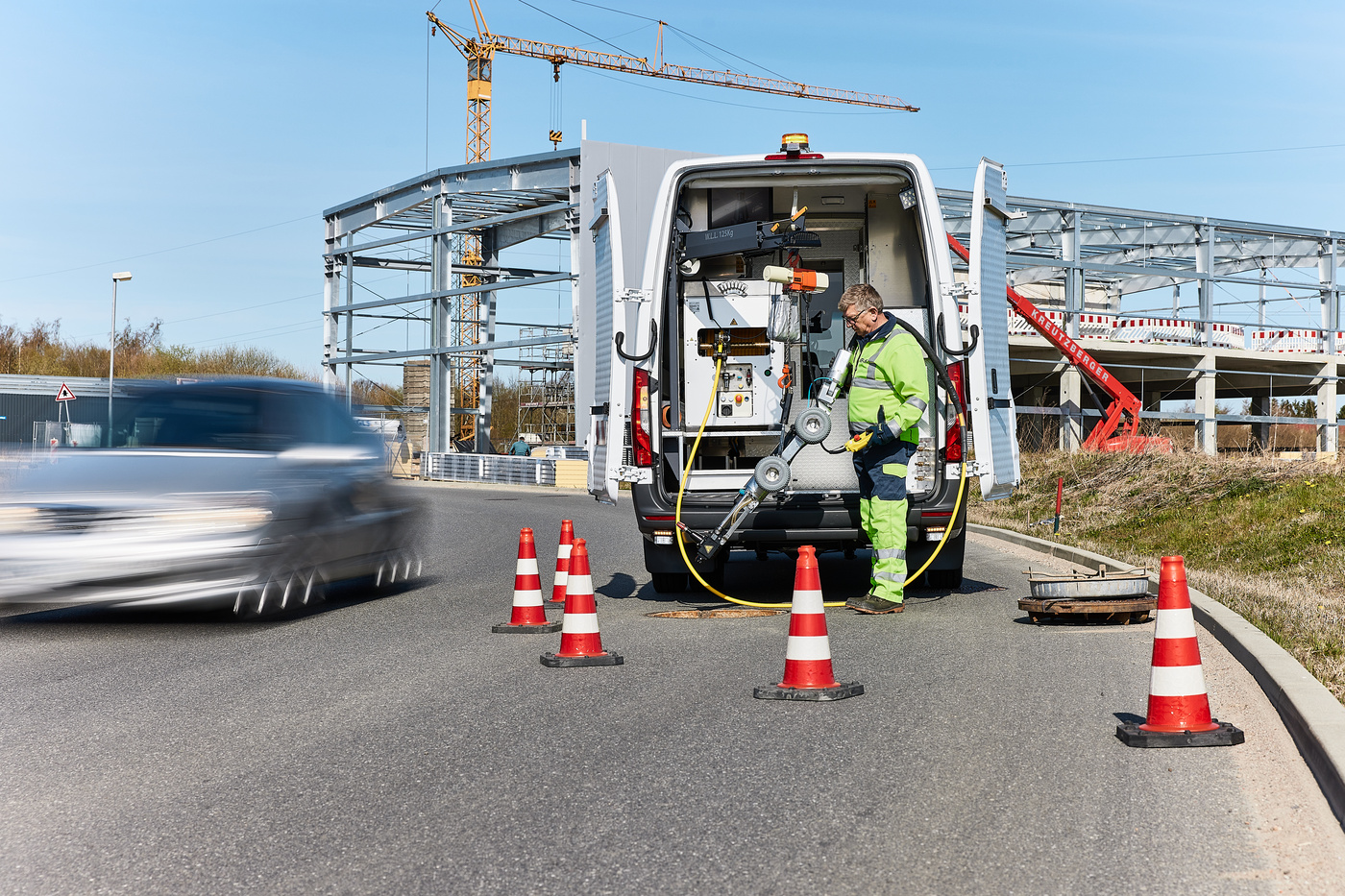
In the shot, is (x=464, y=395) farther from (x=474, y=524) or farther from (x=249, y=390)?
(x=249, y=390)

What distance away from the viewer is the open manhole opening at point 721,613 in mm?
8570

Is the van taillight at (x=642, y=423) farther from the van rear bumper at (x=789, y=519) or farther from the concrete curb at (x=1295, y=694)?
the concrete curb at (x=1295, y=694)

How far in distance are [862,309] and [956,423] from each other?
101 centimetres

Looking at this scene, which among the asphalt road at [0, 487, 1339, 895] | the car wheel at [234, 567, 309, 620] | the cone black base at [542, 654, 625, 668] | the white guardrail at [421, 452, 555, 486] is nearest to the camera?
the asphalt road at [0, 487, 1339, 895]

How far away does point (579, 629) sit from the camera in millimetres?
6723

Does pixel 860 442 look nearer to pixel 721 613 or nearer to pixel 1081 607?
pixel 721 613

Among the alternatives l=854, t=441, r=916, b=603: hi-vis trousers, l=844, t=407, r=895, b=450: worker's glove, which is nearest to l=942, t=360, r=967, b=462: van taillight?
l=854, t=441, r=916, b=603: hi-vis trousers

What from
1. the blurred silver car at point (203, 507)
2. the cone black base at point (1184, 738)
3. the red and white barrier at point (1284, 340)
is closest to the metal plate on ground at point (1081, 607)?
the cone black base at point (1184, 738)

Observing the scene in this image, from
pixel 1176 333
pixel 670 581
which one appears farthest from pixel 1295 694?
pixel 1176 333

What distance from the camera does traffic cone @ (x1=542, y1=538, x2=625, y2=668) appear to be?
6645 millimetres

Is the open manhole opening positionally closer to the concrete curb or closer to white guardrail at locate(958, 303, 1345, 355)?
the concrete curb

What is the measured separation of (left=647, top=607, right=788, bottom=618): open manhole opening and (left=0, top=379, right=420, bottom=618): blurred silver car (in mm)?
2421

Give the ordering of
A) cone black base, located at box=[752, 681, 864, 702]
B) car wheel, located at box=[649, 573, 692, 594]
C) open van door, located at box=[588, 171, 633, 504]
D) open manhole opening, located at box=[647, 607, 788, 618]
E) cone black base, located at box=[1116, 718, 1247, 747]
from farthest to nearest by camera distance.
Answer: car wheel, located at box=[649, 573, 692, 594], open van door, located at box=[588, 171, 633, 504], open manhole opening, located at box=[647, 607, 788, 618], cone black base, located at box=[752, 681, 864, 702], cone black base, located at box=[1116, 718, 1247, 747]

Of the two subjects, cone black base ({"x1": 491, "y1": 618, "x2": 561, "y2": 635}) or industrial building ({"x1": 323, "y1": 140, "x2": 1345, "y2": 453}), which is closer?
cone black base ({"x1": 491, "y1": 618, "x2": 561, "y2": 635})
